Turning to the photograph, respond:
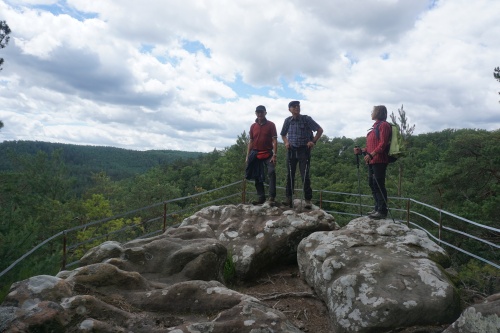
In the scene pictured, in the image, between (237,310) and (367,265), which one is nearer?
(237,310)

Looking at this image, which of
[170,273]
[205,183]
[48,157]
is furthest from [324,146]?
[170,273]

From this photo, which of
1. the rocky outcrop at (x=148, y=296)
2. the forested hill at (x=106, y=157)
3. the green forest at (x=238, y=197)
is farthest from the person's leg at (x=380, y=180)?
the forested hill at (x=106, y=157)

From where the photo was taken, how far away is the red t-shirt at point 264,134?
725cm

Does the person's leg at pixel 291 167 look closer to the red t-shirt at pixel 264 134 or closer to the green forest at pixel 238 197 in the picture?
the red t-shirt at pixel 264 134

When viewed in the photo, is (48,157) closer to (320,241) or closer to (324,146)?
(324,146)

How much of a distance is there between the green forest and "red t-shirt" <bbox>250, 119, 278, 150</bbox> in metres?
1.91

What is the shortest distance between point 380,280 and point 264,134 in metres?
3.95

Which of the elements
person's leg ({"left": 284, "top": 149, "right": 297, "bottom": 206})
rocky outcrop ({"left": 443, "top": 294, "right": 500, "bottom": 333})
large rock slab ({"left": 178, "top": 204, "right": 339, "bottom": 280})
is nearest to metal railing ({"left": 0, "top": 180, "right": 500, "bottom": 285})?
large rock slab ({"left": 178, "top": 204, "right": 339, "bottom": 280})

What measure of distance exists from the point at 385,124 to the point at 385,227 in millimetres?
1566

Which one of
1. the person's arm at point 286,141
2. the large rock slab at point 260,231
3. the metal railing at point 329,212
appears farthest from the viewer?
the metal railing at point 329,212

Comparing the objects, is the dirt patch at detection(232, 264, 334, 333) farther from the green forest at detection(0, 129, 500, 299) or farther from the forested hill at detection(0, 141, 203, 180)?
the forested hill at detection(0, 141, 203, 180)

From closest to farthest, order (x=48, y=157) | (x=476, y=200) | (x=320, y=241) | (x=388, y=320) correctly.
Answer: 1. (x=388, y=320)
2. (x=320, y=241)
3. (x=476, y=200)
4. (x=48, y=157)

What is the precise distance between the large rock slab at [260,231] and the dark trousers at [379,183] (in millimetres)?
874

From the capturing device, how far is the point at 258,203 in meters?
7.72
